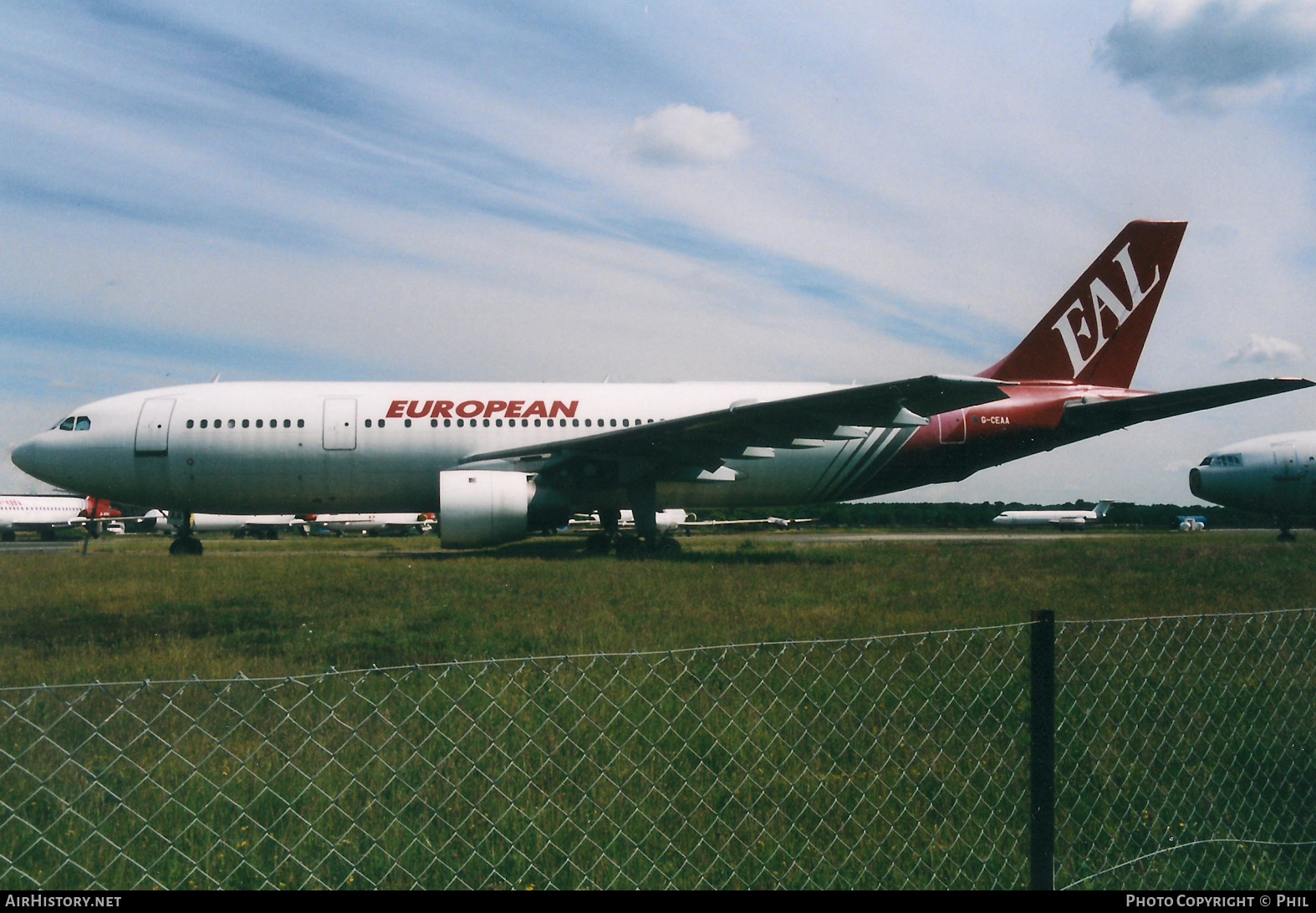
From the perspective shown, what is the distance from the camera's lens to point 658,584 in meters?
10.6

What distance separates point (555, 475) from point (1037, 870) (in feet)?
45.7

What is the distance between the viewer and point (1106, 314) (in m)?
18.3

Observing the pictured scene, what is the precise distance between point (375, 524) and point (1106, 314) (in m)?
39.7

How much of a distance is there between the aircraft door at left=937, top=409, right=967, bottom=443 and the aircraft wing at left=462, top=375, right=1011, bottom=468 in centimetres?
148

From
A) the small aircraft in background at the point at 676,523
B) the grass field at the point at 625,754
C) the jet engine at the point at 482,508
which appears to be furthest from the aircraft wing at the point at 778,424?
the small aircraft in background at the point at 676,523

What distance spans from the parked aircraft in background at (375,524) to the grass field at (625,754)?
1586 inches

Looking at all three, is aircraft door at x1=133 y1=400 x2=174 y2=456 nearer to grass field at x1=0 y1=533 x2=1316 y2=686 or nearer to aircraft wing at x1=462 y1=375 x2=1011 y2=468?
grass field at x1=0 y1=533 x2=1316 y2=686

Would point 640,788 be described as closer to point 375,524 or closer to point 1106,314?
point 1106,314

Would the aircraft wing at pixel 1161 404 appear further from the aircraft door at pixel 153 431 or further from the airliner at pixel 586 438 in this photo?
the aircraft door at pixel 153 431

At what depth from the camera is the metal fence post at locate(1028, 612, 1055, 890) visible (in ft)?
8.98

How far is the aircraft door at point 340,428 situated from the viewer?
54.9ft

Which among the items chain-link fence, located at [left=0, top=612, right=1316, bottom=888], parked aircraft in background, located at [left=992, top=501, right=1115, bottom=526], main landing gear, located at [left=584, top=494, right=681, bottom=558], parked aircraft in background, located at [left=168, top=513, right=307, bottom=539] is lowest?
parked aircraft in background, located at [left=992, top=501, right=1115, bottom=526]

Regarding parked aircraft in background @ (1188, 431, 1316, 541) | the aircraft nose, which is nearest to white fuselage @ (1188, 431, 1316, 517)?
parked aircraft in background @ (1188, 431, 1316, 541)

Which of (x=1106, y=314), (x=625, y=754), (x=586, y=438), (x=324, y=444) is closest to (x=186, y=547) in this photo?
(x=324, y=444)
